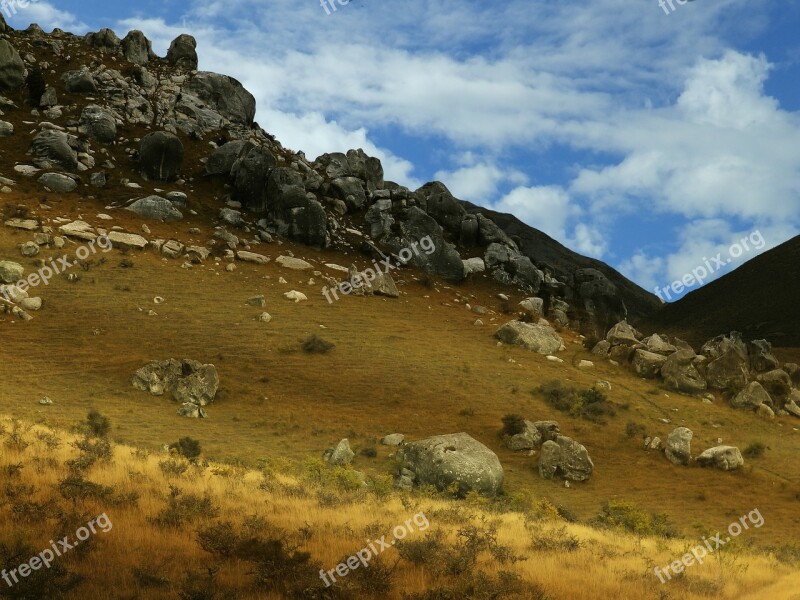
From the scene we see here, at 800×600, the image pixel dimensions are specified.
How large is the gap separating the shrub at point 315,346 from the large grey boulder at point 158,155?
980 inches

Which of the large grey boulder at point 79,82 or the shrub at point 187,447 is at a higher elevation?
the large grey boulder at point 79,82

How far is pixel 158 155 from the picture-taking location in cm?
5109

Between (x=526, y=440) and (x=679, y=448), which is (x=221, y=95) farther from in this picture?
(x=679, y=448)

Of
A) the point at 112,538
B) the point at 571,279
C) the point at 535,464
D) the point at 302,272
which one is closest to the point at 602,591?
the point at 112,538

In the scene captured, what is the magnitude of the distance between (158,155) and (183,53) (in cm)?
2541

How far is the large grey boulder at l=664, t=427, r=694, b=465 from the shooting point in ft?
92.6

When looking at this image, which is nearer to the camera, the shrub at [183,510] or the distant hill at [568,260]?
the shrub at [183,510]

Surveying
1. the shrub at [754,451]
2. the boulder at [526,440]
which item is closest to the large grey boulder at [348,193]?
the boulder at [526,440]

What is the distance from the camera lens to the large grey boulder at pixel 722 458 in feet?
91.4

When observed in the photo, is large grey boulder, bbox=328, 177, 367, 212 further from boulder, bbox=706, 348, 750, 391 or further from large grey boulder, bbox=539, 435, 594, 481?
large grey boulder, bbox=539, 435, 594, 481

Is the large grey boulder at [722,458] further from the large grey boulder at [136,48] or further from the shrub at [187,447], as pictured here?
the large grey boulder at [136,48]

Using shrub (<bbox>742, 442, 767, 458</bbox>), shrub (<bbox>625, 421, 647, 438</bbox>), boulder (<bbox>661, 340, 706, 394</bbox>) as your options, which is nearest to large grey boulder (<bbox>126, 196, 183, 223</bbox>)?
shrub (<bbox>625, 421, 647, 438</bbox>)

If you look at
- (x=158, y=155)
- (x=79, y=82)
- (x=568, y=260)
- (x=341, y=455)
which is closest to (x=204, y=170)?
(x=158, y=155)

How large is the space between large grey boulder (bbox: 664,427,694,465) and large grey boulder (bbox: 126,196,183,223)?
35568 mm
